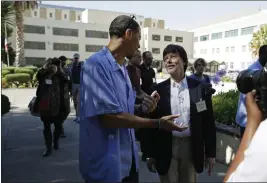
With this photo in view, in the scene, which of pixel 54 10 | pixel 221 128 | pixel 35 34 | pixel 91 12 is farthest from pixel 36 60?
pixel 221 128

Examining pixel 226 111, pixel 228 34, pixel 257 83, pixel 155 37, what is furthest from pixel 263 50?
pixel 155 37

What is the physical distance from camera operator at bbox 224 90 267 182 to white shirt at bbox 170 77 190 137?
5.09 ft

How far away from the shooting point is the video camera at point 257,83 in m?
1.13

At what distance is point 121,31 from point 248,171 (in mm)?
1248

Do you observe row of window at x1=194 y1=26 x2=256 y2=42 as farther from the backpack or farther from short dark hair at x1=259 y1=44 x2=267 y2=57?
short dark hair at x1=259 y1=44 x2=267 y2=57

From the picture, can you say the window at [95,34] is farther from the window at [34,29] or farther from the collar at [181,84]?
the collar at [181,84]

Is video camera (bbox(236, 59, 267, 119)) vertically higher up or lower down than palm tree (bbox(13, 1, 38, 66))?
lower down

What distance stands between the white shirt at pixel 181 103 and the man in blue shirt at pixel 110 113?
66 cm

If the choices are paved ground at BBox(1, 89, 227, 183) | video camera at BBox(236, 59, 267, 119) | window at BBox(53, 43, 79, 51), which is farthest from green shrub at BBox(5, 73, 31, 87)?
window at BBox(53, 43, 79, 51)

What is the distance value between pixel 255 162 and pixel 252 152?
0.11 ft

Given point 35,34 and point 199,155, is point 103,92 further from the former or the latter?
point 35,34

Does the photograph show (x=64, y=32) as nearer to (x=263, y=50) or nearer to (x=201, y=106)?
(x=263, y=50)

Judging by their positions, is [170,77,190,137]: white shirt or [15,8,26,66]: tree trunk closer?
[170,77,190,137]: white shirt

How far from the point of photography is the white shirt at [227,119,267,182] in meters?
1.02
